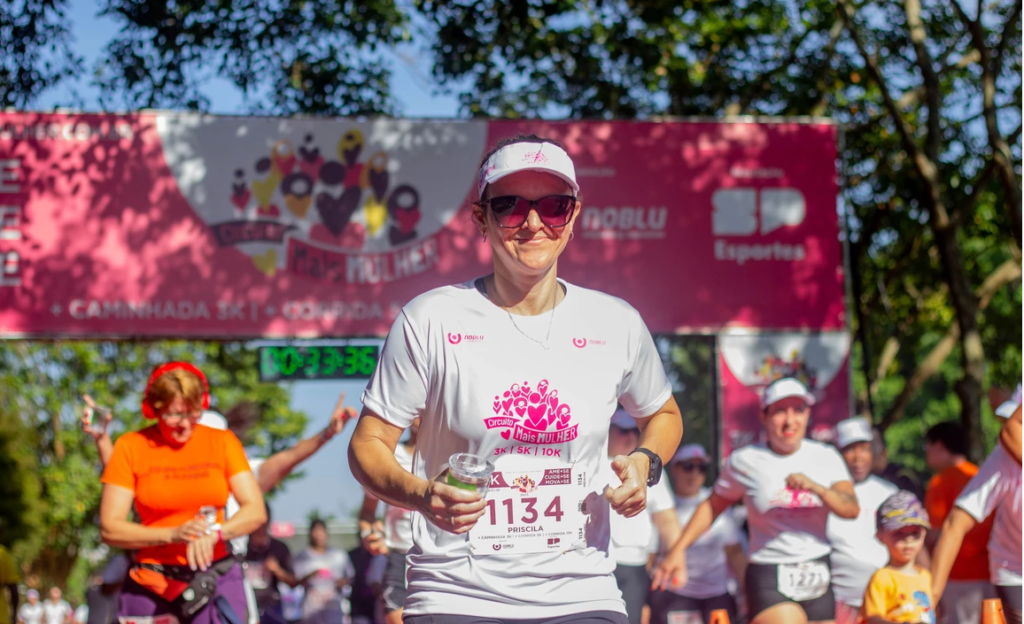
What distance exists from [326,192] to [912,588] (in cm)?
763

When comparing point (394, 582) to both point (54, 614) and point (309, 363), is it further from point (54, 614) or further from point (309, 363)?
point (54, 614)

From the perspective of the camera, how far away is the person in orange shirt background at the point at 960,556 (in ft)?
24.6

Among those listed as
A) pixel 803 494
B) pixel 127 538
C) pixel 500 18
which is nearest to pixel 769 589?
pixel 803 494

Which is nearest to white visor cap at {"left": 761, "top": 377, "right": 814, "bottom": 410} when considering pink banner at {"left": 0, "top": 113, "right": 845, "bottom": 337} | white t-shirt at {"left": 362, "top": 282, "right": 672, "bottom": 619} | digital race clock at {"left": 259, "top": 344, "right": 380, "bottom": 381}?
white t-shirt at {"left": 362, "top": 282, "right": 672, "bottom": 619}

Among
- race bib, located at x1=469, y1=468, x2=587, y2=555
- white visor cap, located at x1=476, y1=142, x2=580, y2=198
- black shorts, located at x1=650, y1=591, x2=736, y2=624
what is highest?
white visor cap, located at x1=476, y1=142, x2=580, y2=198

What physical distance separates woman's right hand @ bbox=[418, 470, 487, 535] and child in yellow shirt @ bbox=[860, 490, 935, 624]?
14.4 feet

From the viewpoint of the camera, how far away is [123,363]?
30875mm

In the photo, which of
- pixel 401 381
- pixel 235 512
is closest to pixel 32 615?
pixel 235 512

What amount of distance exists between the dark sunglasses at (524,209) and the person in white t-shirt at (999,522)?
10.4 ft

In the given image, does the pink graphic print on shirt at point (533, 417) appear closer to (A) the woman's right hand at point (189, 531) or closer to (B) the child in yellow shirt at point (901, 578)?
(A) the woman's right hand at point (189, 531)

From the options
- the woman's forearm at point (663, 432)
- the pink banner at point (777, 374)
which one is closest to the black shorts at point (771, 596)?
the woman's forearm at point (663, 432)

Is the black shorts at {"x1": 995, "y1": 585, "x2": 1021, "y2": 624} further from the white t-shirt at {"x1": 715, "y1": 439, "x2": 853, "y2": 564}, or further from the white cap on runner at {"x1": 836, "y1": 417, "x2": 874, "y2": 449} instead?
the white cap on runner at {"x1": 836, "y1": 417, "x2": 874, "y2": 449}

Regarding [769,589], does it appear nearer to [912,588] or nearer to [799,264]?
[912,588]

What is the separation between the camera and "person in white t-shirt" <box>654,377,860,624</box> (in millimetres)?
7145
